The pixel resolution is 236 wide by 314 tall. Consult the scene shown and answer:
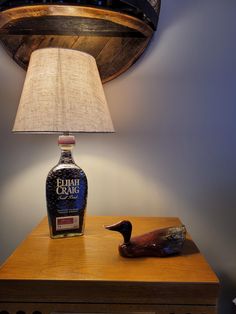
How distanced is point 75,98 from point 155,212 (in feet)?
1.91

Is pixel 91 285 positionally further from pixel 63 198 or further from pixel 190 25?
pixel 190 25

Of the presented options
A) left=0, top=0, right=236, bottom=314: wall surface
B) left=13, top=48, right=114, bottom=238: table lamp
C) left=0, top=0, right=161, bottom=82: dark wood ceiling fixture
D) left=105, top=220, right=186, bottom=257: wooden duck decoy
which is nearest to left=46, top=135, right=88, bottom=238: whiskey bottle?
left=13, top=48, right=114, bottom=238: table lamp

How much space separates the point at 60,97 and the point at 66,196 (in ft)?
0.88

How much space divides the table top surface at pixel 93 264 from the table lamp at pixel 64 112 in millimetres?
67

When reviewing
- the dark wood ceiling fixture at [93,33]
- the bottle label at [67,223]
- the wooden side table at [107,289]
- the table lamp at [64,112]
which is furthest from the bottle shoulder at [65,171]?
the dark wood ceiling fixture at [93,33]

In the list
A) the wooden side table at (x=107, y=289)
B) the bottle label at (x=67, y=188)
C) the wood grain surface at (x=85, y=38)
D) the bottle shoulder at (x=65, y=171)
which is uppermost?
the wood grain surface at (x=85, y=38)

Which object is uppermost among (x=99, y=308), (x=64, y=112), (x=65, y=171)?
(x=64, y=112)

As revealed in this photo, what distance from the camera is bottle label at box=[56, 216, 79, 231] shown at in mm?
784

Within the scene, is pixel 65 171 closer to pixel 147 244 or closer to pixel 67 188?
pixel 67 188

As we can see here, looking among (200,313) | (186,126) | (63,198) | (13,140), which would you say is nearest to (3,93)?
(13,140)

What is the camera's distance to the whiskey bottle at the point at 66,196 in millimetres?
777

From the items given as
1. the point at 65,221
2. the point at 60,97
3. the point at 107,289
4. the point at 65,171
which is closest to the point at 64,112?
the point at 60,97

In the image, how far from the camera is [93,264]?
639 mm

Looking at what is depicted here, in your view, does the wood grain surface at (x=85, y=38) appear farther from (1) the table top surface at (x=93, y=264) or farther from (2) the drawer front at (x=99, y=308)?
(2) the drawer front at (x=99, y=308)
